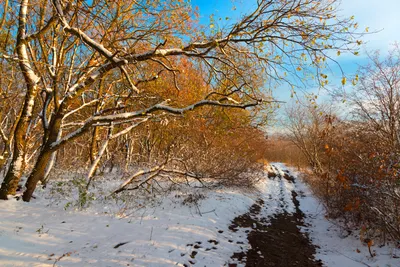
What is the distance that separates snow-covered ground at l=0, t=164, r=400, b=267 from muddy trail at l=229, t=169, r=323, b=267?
28 centimetres

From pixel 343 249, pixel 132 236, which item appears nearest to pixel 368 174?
pixel 343 249

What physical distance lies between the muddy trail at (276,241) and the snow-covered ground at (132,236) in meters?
0.28

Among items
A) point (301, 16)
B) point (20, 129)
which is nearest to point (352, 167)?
point (301, 16)

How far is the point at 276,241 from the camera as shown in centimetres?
629

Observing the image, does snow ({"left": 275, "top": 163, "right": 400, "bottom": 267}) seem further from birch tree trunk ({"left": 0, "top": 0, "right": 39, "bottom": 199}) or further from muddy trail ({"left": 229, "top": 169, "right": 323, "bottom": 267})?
birch tree trunk ({"left": 0, "top": 0, "right": 39, "bottom": 199})

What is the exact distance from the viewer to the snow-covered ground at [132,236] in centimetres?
409

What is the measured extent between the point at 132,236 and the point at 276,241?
393 cm

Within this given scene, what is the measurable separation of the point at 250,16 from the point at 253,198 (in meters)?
8.69

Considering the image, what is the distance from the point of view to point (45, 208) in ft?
20.3

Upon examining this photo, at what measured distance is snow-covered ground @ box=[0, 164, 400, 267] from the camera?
13.4ft

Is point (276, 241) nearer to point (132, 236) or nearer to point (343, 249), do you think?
point (343, 249)

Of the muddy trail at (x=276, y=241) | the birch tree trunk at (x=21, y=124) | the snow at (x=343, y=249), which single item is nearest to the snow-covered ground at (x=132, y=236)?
the snow at (x=343, y=249)

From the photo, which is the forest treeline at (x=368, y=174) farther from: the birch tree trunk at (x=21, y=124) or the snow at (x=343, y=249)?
the birch tree trunk at (x=21, y=124)

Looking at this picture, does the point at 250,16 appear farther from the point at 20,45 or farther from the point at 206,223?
the point at 20,45
